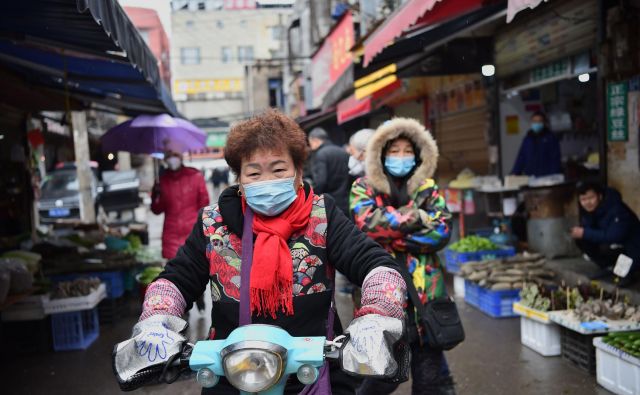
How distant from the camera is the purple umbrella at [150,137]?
872 centimetres

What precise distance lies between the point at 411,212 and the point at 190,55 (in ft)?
194

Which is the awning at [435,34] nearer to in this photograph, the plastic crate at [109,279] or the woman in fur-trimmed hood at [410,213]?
the woman in fur-trimmed hood at [410,213]

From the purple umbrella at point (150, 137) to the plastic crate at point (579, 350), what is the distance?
5.87m

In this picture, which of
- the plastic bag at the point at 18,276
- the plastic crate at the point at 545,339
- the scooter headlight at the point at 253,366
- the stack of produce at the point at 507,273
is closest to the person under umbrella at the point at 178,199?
the plastic bag at the point at 18,276

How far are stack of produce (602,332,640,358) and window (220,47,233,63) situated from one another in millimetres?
57857

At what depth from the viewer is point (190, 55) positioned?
195 ft

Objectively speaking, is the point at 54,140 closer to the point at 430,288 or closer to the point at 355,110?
the point at 355,110

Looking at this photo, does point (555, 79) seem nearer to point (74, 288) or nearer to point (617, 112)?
point (617, 112)

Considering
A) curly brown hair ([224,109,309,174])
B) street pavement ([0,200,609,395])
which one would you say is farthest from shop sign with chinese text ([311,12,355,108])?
curly brown hair ([224,109,309,174])

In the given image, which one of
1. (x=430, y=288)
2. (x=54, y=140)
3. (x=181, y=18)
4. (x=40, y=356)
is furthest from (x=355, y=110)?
(x=181, y=18)

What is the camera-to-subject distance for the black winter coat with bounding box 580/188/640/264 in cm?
612

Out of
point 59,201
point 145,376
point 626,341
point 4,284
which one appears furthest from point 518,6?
point 59,201

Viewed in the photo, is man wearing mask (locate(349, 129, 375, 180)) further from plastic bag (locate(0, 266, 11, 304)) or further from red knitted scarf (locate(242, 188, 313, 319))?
red knitted scarf (locate(242, 188, 313, 319))

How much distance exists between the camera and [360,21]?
15359mm
